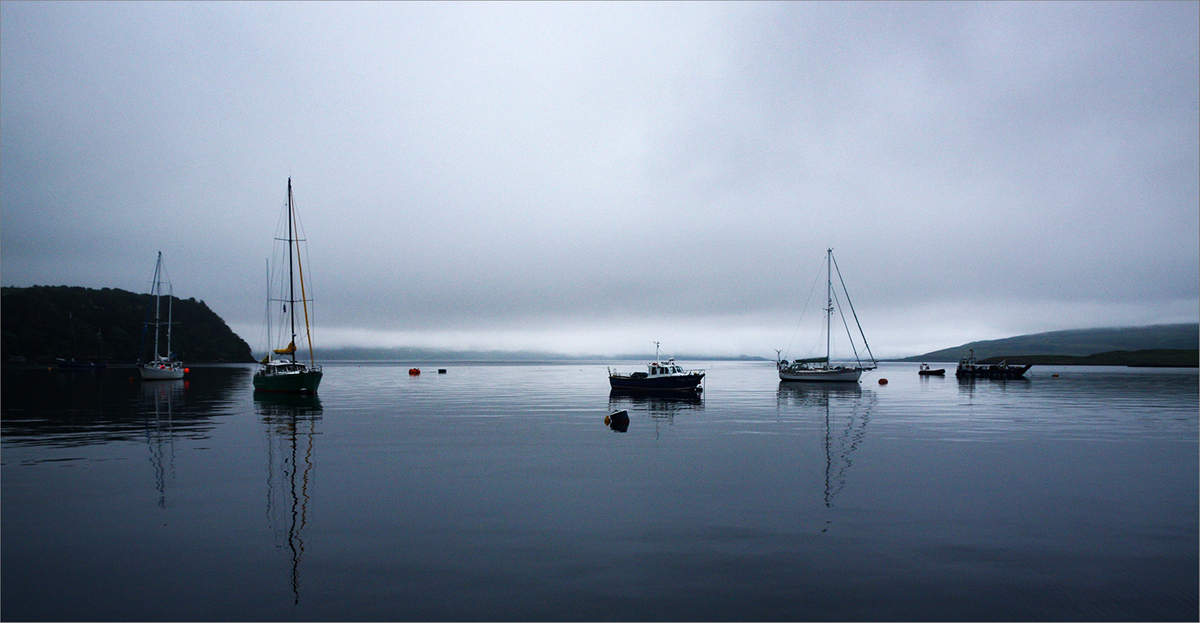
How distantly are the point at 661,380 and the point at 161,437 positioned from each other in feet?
179

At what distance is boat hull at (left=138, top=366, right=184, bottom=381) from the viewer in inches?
3661

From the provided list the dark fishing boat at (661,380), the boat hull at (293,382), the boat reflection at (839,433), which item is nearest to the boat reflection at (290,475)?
the boat hull at (293,382)

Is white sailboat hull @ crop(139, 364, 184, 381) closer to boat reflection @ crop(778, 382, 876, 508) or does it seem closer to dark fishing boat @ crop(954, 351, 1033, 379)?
boat reflection @ crop(778, 382, 876, 508)

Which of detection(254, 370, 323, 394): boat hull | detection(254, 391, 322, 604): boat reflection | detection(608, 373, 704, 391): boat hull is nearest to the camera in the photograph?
detection(254, 391, 322, 604): boat reflection

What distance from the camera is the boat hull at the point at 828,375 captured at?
102 meters

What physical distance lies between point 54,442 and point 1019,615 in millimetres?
39900

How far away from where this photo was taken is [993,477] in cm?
2259

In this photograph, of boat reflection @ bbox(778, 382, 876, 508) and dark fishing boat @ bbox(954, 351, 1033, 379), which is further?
dark fishing boat @ bbox(954, 351, 1033, 379)

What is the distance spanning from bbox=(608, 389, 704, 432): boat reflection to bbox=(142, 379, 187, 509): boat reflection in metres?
25.2

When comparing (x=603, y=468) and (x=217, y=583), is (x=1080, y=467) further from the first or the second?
(x=217, y=583)

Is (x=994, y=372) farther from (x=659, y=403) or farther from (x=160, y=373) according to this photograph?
(x=160, y=373)

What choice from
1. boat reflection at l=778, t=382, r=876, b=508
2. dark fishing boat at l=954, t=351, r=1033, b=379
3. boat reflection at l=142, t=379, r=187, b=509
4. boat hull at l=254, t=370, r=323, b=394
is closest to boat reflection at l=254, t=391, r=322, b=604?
boat reflection at l=142, t=379, r=187, b=509

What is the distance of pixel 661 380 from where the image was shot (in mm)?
76625

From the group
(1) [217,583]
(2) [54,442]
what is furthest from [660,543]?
(2) [54,442]
